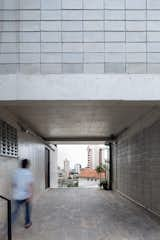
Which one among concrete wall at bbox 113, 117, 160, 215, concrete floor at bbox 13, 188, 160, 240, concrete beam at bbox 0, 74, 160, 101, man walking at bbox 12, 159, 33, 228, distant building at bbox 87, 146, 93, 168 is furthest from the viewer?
distant building at bbox 87, 146, 93, 168

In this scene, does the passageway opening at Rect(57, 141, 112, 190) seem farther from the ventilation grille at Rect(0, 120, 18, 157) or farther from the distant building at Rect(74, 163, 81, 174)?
the ventilation grille at Rect(0, 120, 18, 157)

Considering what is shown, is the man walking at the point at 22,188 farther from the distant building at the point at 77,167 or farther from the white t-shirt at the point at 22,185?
the distant building at the point at 77,167

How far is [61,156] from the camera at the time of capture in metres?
55.5

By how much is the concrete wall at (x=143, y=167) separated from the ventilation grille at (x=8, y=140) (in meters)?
3.54

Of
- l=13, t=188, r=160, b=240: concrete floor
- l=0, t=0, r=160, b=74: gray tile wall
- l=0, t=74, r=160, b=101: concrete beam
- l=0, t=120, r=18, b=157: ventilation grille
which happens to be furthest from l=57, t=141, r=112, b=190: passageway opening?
l=0, t=74, r=160, b=101: concrete beam

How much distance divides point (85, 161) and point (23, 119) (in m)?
57.3

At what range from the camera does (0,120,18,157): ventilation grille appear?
820 centimetres

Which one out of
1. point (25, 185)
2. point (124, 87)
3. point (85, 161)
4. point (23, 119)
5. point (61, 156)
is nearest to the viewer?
point (124, 87)

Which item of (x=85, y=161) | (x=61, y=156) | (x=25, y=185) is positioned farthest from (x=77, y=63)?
(x=85, y=161)

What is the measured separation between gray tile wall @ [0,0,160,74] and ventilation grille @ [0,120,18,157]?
224 centimetres

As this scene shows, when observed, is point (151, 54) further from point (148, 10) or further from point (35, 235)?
point (35, 235)

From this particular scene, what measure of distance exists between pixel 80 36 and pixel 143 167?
17.5ft

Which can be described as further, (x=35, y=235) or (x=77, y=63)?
(x=35, y=235)

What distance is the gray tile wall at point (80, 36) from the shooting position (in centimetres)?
648
